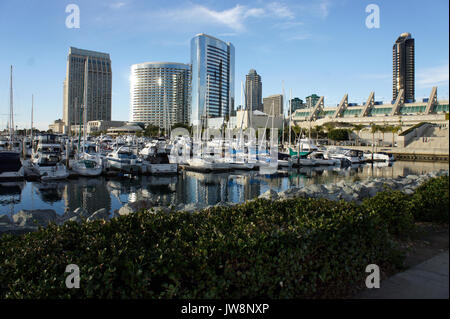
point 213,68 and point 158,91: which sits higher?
point 213,68

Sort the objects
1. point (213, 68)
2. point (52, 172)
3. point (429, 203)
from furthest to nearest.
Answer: point (213, 68) → point (52, 172) → point (429, 203)

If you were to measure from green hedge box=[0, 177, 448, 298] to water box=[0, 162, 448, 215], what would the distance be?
14491mm

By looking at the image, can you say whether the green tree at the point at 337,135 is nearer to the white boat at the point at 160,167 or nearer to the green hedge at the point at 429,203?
the white boat at the point at 160,167

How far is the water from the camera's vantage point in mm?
23094

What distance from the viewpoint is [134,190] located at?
28922 millimetres

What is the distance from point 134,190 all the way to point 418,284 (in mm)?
26667

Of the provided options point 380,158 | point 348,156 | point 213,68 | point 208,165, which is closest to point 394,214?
point 208,165

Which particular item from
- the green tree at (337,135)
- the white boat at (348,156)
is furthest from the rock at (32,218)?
the green tree at (337,135)

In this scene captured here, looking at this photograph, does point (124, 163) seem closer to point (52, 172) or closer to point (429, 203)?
point (52, 172)

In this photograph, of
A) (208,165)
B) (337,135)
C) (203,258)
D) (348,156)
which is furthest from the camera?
(337,135)

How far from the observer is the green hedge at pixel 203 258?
3945 mm

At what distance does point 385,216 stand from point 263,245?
13.9 feet

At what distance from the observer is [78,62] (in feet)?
227
